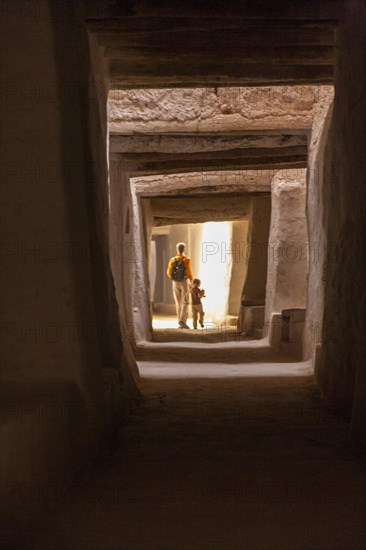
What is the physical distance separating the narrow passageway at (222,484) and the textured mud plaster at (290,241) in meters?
4.32

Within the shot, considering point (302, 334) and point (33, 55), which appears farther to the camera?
point (302, 334)

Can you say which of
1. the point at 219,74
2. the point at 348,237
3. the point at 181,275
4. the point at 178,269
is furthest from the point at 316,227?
the point at 181,275

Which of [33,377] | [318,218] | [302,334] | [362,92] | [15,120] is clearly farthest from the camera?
[302,334]

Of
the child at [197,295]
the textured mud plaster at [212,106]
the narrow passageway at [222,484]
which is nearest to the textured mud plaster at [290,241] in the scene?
the textured mud plaster at [212,106]

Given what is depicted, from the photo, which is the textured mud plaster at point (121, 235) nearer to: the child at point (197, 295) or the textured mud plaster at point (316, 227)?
the textured mud plaster at point (316, 227)

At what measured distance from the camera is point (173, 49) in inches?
167

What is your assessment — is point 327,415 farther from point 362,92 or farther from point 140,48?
point 140,48

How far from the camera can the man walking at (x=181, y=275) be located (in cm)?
1383

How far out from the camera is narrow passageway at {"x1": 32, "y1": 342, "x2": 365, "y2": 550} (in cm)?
223

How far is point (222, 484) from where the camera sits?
2.80 meters

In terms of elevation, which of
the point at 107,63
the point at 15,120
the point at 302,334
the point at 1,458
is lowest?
the point at 302,334

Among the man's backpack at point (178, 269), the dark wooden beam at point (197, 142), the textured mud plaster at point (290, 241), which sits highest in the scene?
the dark wooden beam at point (197, 142)

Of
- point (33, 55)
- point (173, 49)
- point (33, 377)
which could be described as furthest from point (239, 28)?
point (33, 377)

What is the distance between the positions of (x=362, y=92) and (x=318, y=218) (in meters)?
2.83
